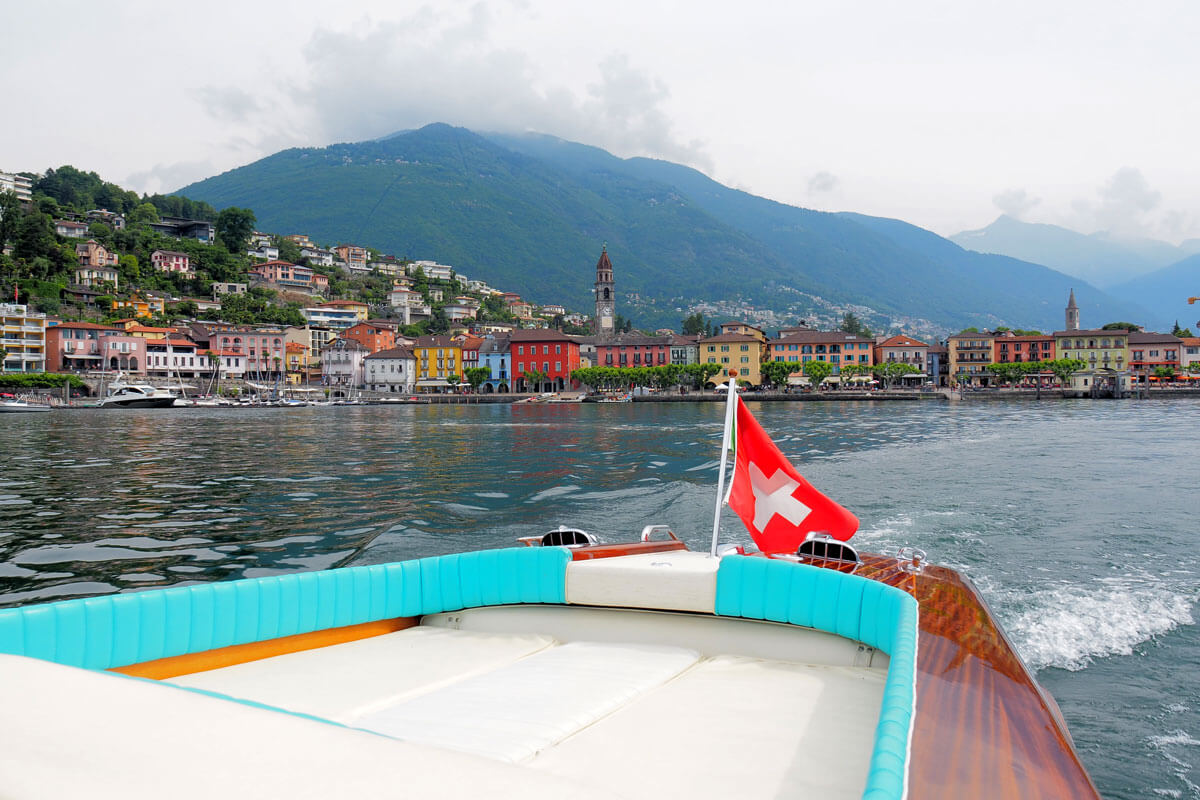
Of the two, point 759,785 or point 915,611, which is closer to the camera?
point 759,785

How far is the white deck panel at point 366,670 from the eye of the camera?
4.30 m

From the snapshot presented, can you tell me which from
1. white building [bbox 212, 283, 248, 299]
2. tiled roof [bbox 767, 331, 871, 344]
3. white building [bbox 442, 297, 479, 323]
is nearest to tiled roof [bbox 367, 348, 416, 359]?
white building [bbox 212, 283, 248, 299]

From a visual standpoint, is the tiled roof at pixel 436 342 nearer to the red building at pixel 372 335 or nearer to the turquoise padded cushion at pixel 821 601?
the red building at pixel 372 335

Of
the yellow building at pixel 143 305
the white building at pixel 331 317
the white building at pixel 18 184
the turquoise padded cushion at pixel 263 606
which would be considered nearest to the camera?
the turquoise padded cushion at pixel 263 606

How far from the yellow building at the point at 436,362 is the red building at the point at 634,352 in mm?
19623

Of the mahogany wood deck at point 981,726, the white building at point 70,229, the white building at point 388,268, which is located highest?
the white building at point 388,268

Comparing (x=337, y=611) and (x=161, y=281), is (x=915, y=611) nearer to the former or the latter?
(x=337, y=611)

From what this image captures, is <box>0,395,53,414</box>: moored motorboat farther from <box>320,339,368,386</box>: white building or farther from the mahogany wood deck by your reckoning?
the mahogany wood deck

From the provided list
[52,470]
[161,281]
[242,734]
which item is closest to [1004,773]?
[242,734]

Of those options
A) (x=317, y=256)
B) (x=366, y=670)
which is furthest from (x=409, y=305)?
(x=366, y=670)

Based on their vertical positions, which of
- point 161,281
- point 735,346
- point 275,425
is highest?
point 161,281

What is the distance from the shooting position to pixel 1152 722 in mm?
5844

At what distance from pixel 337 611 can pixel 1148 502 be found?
657 inches

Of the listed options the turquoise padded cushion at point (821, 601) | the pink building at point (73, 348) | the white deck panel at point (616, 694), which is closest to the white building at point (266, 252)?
the pink building at point (73, 348)
